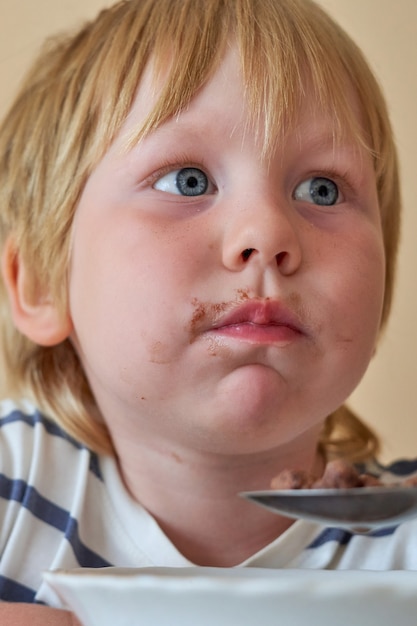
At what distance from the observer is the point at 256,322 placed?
1.70 feet

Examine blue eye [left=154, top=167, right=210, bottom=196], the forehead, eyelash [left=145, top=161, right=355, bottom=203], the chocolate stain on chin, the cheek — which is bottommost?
the chocolate stain on chin

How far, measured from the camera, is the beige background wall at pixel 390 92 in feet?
3.36

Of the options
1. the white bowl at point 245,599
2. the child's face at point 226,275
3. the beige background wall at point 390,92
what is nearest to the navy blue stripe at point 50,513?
the child's face at point 226,275

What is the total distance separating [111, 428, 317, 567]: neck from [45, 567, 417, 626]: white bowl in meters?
0.31

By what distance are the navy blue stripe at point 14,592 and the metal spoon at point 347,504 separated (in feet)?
0.90

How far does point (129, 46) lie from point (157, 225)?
0.15 m

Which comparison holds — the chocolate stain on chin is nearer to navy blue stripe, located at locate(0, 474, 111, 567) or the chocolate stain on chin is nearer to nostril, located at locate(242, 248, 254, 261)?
nostril, located at locate(242, 248, 254, 261)

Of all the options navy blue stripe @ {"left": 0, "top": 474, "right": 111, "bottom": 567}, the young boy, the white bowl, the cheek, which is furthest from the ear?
the white bowl

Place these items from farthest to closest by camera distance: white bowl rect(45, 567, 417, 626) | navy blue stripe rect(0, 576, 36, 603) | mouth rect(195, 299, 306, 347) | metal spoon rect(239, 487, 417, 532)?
navy blue stripe rect(0, 576, 36, 603) → mouth rect(195, 299, 306, 347) → metal spoon rect(239, 487, 417, 532) → white bowl rect(45, 567, 417, 626)

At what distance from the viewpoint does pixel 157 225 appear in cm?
57

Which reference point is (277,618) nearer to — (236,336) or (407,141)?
(236,336)

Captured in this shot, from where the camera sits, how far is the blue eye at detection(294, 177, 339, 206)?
598mm

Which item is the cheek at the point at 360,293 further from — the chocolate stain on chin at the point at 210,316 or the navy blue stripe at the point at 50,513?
the navy blue stripe at the point at 50,513

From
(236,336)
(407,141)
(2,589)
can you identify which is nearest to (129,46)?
(236,336)
